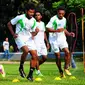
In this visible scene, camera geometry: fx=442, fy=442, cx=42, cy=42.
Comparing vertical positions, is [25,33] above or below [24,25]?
below

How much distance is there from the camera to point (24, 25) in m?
11.8

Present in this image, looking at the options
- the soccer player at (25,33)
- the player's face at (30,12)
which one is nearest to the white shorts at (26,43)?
the soccer player at (25,33)

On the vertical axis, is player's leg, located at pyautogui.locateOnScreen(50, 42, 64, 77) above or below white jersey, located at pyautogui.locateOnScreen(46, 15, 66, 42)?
below

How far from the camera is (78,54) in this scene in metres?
34.2

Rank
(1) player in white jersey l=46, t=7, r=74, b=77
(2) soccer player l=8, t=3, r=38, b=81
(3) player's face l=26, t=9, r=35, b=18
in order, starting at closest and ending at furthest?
(3) player's face l=26, t=9, r=35, b=18
(2) soccer player l=8, t=3, r=38, b=81
(1) player in white jersey l=46, t=7, r=74, b=77

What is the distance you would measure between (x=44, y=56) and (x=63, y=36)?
62.2 inches

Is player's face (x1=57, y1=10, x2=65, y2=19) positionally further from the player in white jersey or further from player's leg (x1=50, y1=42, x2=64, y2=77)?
player's leg (x1=50, y1=42, x2=64, y2=77)

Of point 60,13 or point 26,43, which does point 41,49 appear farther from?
point 26,43

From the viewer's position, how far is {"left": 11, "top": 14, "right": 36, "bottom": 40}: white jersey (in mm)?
11797

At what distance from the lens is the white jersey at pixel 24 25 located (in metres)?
11.8

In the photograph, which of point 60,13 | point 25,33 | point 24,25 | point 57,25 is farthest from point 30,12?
point 57,25

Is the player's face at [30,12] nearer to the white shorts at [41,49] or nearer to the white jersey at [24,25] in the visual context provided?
the white jersey at [24,25]

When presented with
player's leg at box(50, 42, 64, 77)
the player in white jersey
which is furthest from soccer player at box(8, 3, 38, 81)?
player's leg at box(50, 42, 64, 77)

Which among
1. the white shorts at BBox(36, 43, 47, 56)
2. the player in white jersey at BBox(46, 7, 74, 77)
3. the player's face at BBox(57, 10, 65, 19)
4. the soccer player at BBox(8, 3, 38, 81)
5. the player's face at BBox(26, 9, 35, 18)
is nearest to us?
the player's face at BBox(26, 9, 35, 18)
